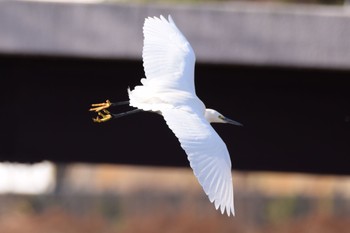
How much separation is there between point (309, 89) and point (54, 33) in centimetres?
175

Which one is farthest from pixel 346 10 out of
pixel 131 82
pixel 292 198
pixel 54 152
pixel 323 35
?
pixel 292 198

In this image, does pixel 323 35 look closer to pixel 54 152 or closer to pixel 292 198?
pixel 54 152

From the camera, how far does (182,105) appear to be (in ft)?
19.6

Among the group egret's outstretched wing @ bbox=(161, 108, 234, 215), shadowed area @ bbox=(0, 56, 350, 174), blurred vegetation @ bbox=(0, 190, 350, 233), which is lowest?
blurred vegetation @ bbox=(0, 190, 350, 233)

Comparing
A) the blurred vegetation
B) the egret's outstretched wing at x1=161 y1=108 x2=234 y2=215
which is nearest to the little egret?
the egret's outstretched wing at x1=161 y1=108 x2=234 y2=215

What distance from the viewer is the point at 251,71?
7.88 metres

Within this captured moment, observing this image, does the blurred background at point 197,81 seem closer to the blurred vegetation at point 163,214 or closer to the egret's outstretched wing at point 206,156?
the egret's outstretched wing at point 206,156

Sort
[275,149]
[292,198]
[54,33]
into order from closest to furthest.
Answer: [54,33]
[275,149]
[292,198]

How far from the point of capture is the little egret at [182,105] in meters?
5.43

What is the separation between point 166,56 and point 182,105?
2.55 ft

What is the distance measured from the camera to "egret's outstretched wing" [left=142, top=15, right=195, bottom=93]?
649 centimetres

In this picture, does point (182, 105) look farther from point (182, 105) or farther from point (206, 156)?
point (206, 156)

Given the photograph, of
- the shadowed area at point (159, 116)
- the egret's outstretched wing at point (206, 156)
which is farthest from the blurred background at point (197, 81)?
the egret's outstretched wing at point (206, 156)

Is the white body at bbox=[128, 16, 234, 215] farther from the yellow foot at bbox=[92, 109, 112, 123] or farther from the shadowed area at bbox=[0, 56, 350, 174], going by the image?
the shadowed area at bbox=[0, 56, 350, 174]
